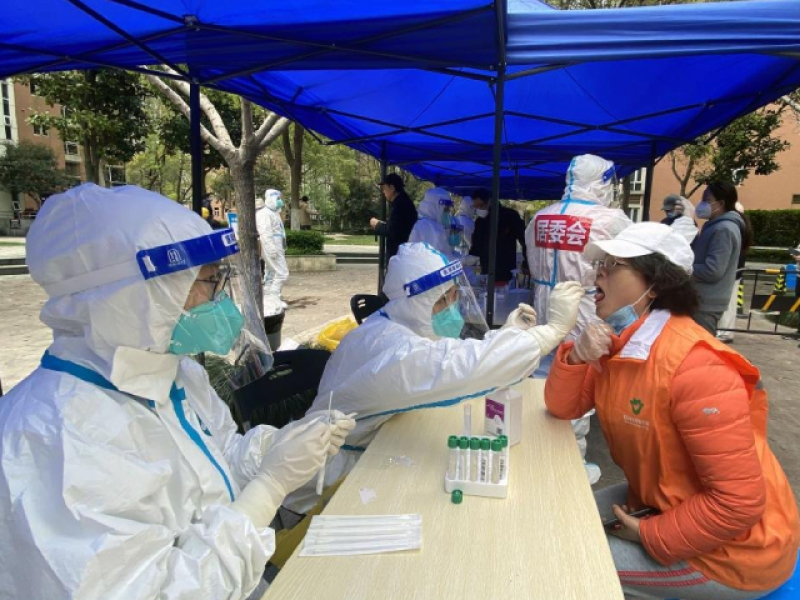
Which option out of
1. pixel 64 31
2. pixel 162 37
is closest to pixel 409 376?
pixel 162 37

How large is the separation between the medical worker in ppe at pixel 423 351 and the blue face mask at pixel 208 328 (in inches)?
25.7

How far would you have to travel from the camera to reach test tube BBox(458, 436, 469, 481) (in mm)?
1531

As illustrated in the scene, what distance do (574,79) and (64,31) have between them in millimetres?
3312

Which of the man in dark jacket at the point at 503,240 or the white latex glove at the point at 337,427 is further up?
the man in dark jacket at the point at 503,240

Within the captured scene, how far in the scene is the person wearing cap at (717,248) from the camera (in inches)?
169

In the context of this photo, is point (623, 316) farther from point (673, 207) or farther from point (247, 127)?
point (247, 127)

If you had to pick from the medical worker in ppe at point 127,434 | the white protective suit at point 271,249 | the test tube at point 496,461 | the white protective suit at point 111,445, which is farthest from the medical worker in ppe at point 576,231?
the white protective suit at point 271,249

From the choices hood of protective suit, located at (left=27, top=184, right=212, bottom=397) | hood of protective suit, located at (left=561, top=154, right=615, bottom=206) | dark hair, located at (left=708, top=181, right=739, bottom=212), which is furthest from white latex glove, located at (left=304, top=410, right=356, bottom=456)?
dark hair, located at (left=708, top=181, right=739, bottom=212)

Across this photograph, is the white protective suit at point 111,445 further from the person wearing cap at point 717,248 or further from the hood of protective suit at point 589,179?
the person wearing cap at point 717,248

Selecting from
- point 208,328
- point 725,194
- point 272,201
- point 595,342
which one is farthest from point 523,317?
point 272,201

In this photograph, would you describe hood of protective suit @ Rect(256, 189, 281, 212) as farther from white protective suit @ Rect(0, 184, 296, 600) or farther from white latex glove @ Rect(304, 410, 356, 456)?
white protective suit @ Rect(0, 184, 296, 600)

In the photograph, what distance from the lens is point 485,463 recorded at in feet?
5.03

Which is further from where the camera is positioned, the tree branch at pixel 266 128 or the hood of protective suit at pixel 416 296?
the tree branch at pixel 266 128

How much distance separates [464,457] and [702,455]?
2.15 ft
